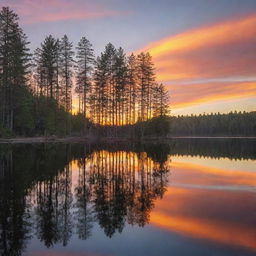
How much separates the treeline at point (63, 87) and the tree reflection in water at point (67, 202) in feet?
93.1

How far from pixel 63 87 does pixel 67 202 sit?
50481 millimetres

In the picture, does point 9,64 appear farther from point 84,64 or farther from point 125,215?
point 125,215

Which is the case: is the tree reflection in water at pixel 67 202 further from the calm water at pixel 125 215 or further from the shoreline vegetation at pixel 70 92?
the shoreline vegetation at pixel 70 92

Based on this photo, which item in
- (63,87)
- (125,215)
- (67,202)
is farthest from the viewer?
(63,87)

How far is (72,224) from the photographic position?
8188mm

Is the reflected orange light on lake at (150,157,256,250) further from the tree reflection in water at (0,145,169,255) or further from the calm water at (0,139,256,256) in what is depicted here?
the tree reflection in water at (0,145,169,255)

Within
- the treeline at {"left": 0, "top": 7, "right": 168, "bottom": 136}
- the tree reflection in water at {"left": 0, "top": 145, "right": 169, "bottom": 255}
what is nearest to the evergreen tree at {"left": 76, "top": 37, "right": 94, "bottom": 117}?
the treeline at {"left": 0, "top": 7, "right": 168, "bottom": 136}

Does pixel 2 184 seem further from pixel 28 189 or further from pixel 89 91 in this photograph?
pixel 89 91

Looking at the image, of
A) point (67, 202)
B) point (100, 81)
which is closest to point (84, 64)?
point (100, 81)

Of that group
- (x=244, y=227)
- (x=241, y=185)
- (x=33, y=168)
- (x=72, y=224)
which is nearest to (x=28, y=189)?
(x=72, y=224)

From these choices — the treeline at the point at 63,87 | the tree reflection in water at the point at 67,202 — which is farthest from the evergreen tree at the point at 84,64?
the tree reflection in water at the point at 67,202

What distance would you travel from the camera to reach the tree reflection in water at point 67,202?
744cm

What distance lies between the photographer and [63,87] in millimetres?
58781

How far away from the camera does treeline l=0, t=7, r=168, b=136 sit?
155 ft
